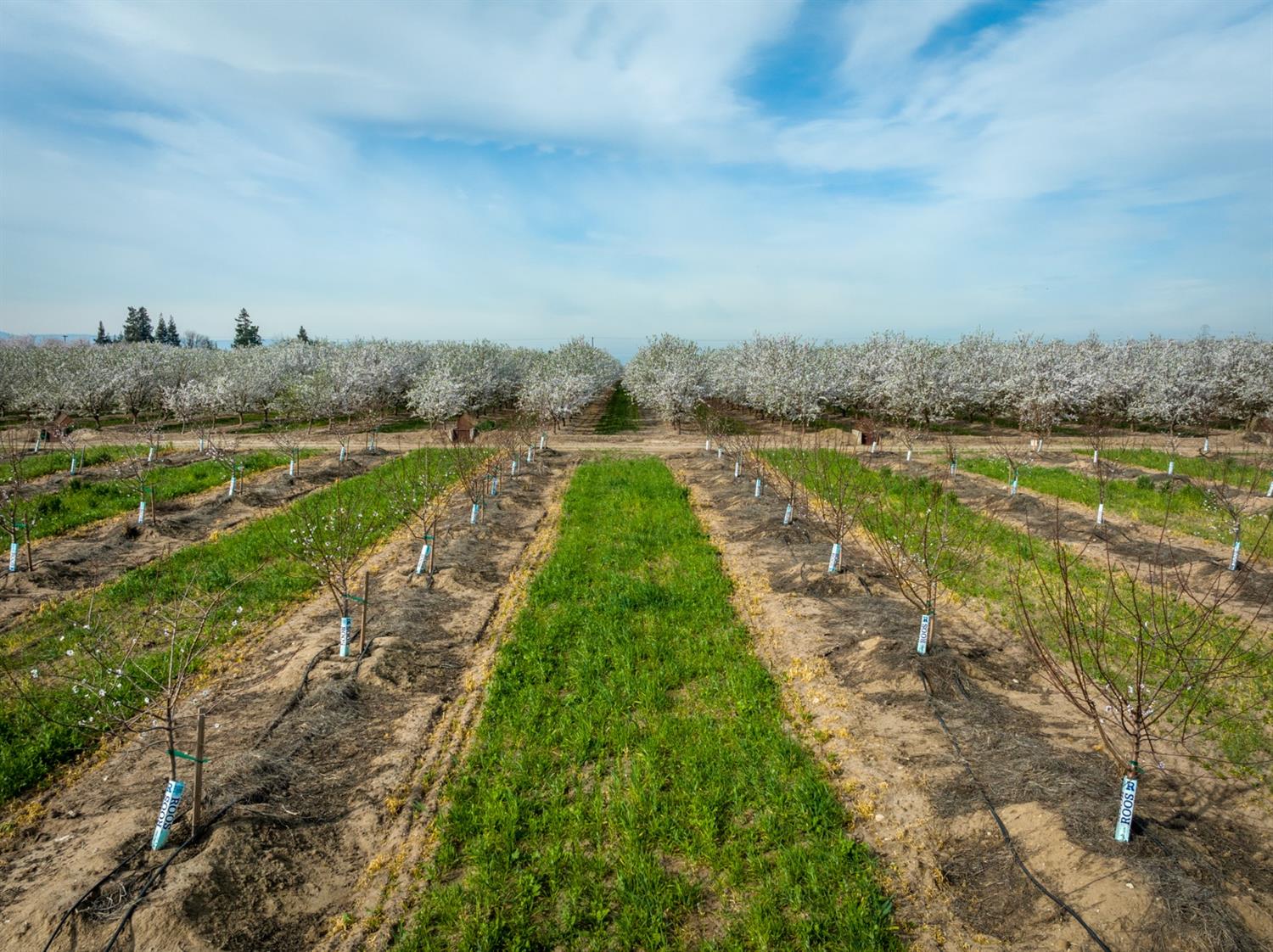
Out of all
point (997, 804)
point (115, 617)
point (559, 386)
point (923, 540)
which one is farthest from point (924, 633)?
point (559, 386)

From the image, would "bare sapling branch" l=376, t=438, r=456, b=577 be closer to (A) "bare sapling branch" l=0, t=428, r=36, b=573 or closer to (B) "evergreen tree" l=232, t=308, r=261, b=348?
(A) "bare sapling branch" l=0, t=428, r=36, b=573

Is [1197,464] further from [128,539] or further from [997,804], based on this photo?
[128,539]

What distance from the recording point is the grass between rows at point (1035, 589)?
7.29 m

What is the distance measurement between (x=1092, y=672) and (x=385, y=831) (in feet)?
28.5

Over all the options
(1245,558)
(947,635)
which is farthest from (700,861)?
(1245,558)

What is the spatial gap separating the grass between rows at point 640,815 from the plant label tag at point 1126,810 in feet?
6.20

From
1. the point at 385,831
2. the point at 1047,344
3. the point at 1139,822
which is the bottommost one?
the point at 385,831

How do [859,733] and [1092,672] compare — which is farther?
[1092,672]

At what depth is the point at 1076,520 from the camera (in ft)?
53.6

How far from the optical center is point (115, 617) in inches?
402

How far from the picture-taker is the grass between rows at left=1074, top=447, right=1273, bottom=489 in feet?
71.1

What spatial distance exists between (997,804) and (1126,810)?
974mm

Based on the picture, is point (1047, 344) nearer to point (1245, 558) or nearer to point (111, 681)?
point (1245, 558)

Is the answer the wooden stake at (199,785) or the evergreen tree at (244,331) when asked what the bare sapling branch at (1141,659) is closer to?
the wooden stake at (199,785)
